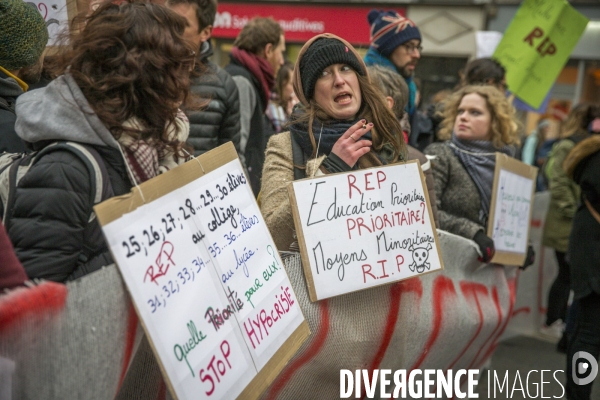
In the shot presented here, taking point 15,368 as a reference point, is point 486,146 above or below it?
below

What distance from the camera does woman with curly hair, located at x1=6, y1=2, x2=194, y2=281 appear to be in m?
1.75

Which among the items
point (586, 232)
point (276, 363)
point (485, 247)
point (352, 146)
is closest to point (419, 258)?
point (352, 146)

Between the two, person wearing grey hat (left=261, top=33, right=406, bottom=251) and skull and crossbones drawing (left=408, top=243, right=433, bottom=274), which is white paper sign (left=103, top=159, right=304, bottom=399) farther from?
skull and crossbones drawing (left=408, top=243, right=433, bottom=274)

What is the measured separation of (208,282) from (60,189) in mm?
456

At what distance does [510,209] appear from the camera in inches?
151

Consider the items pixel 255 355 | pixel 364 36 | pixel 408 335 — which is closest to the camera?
pixel 255 355

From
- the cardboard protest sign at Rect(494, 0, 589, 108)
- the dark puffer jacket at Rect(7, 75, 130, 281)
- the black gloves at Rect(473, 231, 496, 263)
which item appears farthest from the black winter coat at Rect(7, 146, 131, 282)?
the cardboard protest sign at Rect(494, 0, 589, 108)

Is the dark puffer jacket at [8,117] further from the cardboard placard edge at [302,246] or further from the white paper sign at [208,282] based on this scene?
the cardboard placard edge at [302,246]

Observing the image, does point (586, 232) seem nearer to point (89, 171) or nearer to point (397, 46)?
point (397, 46)

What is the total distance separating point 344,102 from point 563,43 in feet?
13.2

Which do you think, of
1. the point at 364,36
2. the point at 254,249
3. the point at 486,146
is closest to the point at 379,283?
the point at 254,249

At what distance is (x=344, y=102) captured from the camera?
109 inches

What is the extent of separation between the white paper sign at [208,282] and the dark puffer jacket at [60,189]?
232 mm

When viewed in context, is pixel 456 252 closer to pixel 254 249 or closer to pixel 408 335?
pixel 408 335
